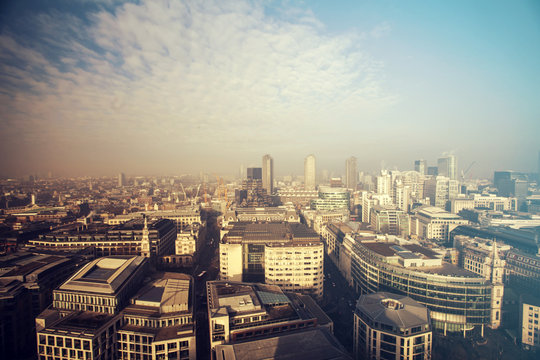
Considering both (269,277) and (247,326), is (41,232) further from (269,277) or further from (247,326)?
(247,326)

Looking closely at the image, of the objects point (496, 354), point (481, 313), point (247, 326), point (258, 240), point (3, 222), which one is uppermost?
point (3, 222)

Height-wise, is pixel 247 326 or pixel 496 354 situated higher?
pixel 247 326

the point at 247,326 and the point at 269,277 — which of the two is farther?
the point at 269,277

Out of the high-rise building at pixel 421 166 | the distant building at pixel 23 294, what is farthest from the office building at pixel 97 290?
the high-rise building at pixel 421 166

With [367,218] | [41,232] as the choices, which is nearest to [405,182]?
[367,218]

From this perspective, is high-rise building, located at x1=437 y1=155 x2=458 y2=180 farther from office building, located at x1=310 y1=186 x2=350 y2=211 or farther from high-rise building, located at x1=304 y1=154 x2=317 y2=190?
high-rise building, located at x1=304 y1=154 x2=317 y2=190

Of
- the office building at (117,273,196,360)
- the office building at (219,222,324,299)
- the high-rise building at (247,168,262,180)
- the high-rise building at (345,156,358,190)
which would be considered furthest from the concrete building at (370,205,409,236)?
the high-rise building at (345,156,358,190)

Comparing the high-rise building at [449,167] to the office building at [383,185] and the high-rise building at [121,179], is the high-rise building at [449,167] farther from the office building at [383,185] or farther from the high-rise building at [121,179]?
the high-rise building at [121,179]
